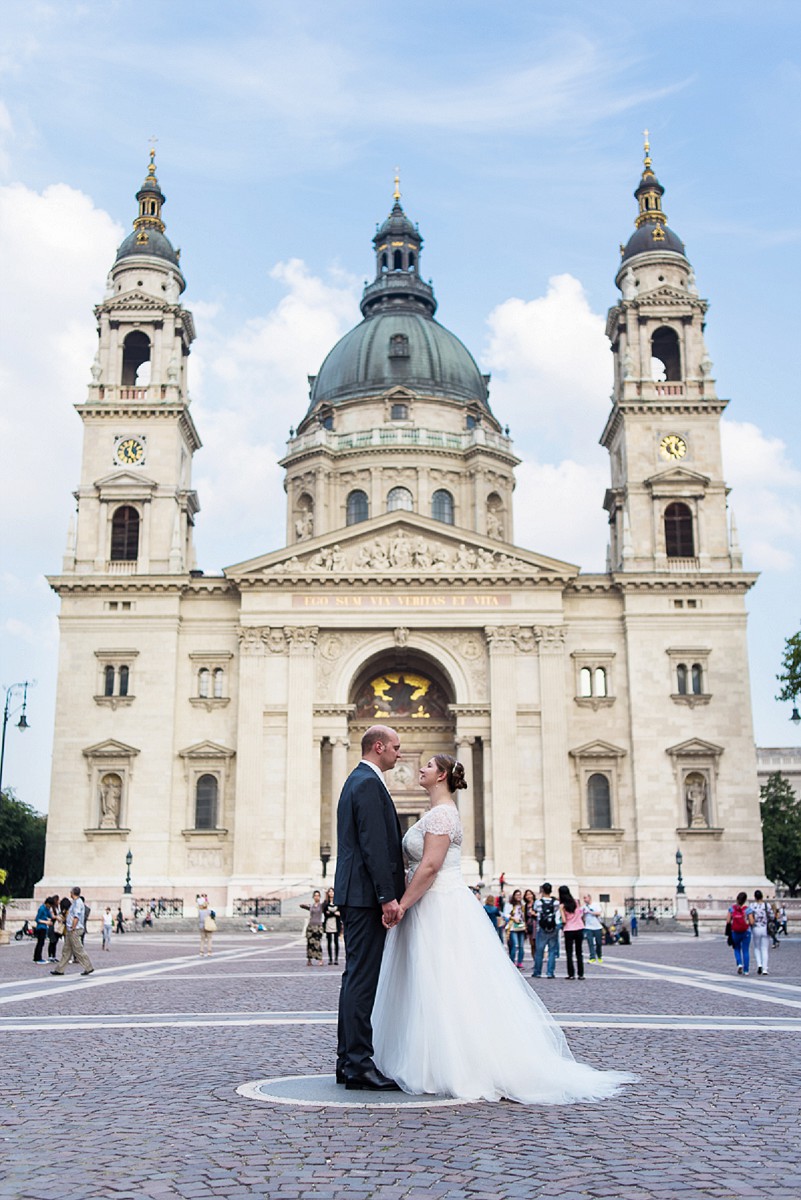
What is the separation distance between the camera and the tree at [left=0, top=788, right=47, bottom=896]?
70.8 meters

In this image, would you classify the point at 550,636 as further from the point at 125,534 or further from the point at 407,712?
the point at 125,534

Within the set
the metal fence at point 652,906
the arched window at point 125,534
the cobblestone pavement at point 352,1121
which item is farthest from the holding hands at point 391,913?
the arched window at point 125,534

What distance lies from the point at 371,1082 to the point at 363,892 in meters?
1.18

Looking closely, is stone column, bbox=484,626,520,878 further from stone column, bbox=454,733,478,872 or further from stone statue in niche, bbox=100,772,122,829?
stone statue in niche, bbox=100,772,122,829

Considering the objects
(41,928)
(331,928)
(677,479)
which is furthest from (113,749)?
(677,479)

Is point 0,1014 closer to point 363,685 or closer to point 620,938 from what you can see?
point 620,938

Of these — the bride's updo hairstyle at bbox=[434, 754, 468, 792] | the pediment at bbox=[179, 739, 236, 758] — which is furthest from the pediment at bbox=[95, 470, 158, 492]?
the bride's updo hairstyle at bbox=[434, 754, 468, 792]

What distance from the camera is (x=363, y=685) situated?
5928 cm

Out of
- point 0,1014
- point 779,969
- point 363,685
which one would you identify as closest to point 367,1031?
point 0,1014

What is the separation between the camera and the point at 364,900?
27.5 feet

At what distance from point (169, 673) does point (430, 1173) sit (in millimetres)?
50224

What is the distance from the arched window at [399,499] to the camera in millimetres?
68031

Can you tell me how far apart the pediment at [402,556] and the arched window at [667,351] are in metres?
13.0

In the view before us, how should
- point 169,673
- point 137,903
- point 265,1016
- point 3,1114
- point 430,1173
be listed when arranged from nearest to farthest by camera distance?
point 430,1173 → point 3,1114 → point 265,1016 → point 137,903 → point 169,673
